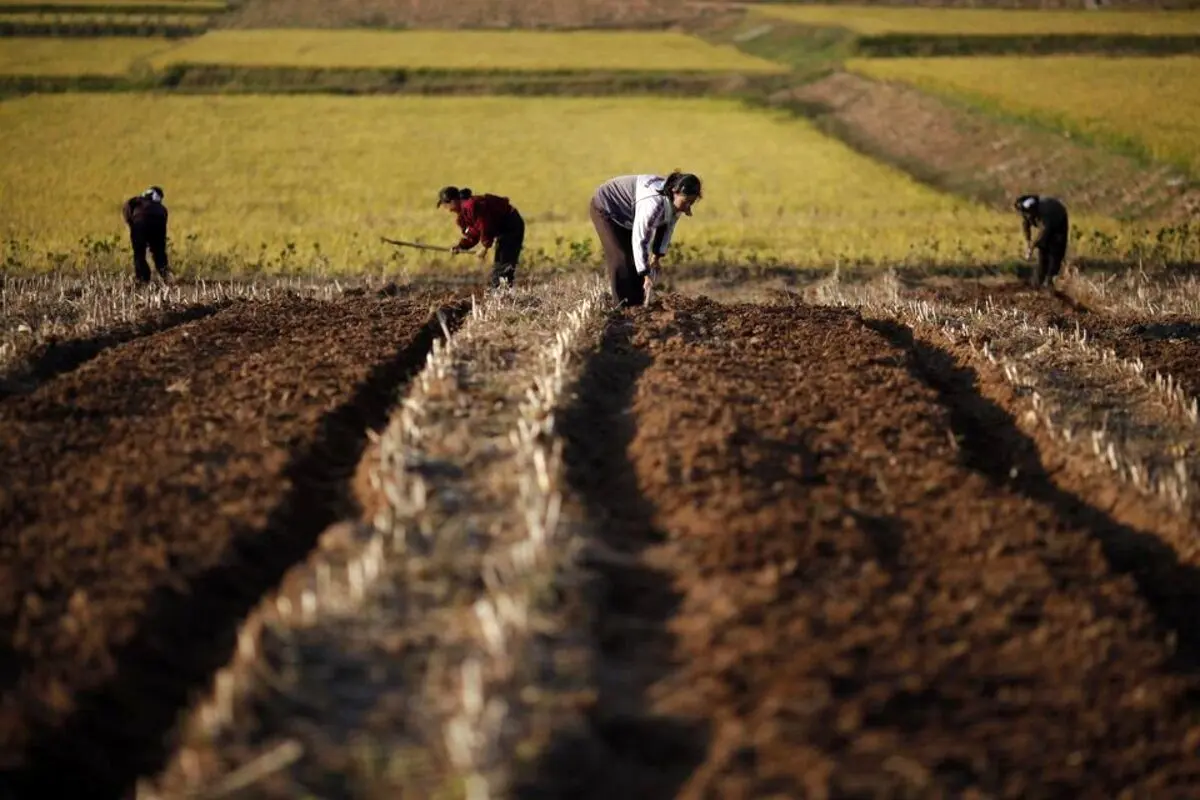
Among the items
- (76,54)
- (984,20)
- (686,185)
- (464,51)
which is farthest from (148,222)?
(984,20)

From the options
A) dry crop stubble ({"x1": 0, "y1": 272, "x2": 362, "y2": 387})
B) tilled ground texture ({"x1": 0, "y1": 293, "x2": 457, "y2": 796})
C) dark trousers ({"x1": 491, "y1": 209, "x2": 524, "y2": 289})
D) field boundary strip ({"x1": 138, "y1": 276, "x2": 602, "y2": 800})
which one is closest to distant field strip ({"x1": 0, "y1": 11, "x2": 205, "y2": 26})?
dry crop stubble ({"x1": 0, "y1": 272, "x2": 362, "y2": 387})

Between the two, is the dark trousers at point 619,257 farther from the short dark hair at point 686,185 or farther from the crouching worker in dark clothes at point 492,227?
the crouching worker in dark clothes at point 492,227

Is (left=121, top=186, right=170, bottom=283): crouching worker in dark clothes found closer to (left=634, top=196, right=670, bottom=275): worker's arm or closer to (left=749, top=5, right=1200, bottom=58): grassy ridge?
(left=634, top=196, right=670, bottom=275): worker's arm

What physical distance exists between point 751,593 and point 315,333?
5620 mm

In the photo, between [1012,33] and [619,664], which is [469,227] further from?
[1012,33]

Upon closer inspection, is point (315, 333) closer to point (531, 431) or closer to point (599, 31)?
point (531, 431)

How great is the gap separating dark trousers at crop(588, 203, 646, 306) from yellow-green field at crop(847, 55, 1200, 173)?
48.3ft

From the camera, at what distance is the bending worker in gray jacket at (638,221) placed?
905 centimetres

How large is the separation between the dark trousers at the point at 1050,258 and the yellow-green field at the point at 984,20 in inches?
1102

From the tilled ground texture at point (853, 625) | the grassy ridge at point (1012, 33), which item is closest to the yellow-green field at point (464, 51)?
the grassy ridge at point (1012, 33)

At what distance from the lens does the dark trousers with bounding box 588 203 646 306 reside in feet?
Answer: 33.4

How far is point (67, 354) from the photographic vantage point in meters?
8.84

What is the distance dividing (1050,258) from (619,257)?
6914mm

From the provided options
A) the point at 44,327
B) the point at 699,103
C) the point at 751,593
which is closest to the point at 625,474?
the point at 751,593
